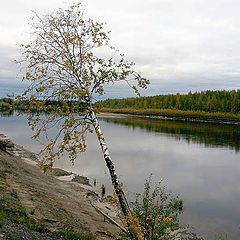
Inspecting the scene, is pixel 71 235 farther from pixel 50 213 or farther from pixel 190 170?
pixel 190 170

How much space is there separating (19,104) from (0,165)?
45.4 ft

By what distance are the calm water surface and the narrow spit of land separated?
132 inches

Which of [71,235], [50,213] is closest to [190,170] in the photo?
[50,213]

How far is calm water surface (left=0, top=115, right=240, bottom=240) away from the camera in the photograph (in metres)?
22.6

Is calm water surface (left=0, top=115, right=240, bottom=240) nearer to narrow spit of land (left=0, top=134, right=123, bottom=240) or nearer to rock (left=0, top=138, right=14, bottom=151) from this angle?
narrow spit of land (left=0, top=134, right=123, bottom=240)

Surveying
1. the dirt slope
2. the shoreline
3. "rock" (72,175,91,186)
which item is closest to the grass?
the dirt slope

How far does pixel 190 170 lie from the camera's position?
3844 cm

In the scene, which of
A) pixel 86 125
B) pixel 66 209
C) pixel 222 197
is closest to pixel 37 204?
pixel 66 209

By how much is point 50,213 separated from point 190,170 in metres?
24.7

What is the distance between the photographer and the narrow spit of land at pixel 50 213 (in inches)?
503

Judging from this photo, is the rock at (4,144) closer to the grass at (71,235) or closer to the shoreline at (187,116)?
the grass at (71,235)

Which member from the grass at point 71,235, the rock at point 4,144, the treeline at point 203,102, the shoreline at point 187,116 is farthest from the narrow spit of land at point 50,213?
the treeline at point 203,102

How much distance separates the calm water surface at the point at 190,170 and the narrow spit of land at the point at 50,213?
3.35 m

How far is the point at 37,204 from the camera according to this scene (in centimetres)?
1703
